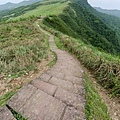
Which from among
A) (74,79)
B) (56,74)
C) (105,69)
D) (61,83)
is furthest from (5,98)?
(105,69)

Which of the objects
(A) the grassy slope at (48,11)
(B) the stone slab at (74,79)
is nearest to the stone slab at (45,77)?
(B) the stone slab at (74,79)

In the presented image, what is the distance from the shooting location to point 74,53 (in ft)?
29.7

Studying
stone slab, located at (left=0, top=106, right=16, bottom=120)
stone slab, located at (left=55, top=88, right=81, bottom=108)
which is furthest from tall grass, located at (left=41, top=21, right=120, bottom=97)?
stone slab, located at (left=0, top=106, right=16, bottom=120)

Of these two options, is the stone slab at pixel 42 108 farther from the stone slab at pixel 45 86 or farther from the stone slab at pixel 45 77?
the stone slab at pixel 45 77

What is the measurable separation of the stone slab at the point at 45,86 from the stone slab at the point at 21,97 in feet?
A: 0.64

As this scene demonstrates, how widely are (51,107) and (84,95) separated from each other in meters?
1.02

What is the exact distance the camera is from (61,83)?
16.4 ft

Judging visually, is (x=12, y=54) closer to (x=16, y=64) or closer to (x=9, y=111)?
(x=16, y=64)

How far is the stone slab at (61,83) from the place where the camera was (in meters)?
4.80

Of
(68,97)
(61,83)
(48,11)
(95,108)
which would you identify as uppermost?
(68,97)

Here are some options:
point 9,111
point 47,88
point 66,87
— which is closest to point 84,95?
point 66,87

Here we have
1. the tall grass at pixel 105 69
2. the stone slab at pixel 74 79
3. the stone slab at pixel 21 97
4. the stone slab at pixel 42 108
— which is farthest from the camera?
the tall grass at pixel 105 69

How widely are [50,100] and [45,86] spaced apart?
684 millimetres

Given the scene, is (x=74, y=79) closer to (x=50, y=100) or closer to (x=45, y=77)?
(x=45, y=77)
